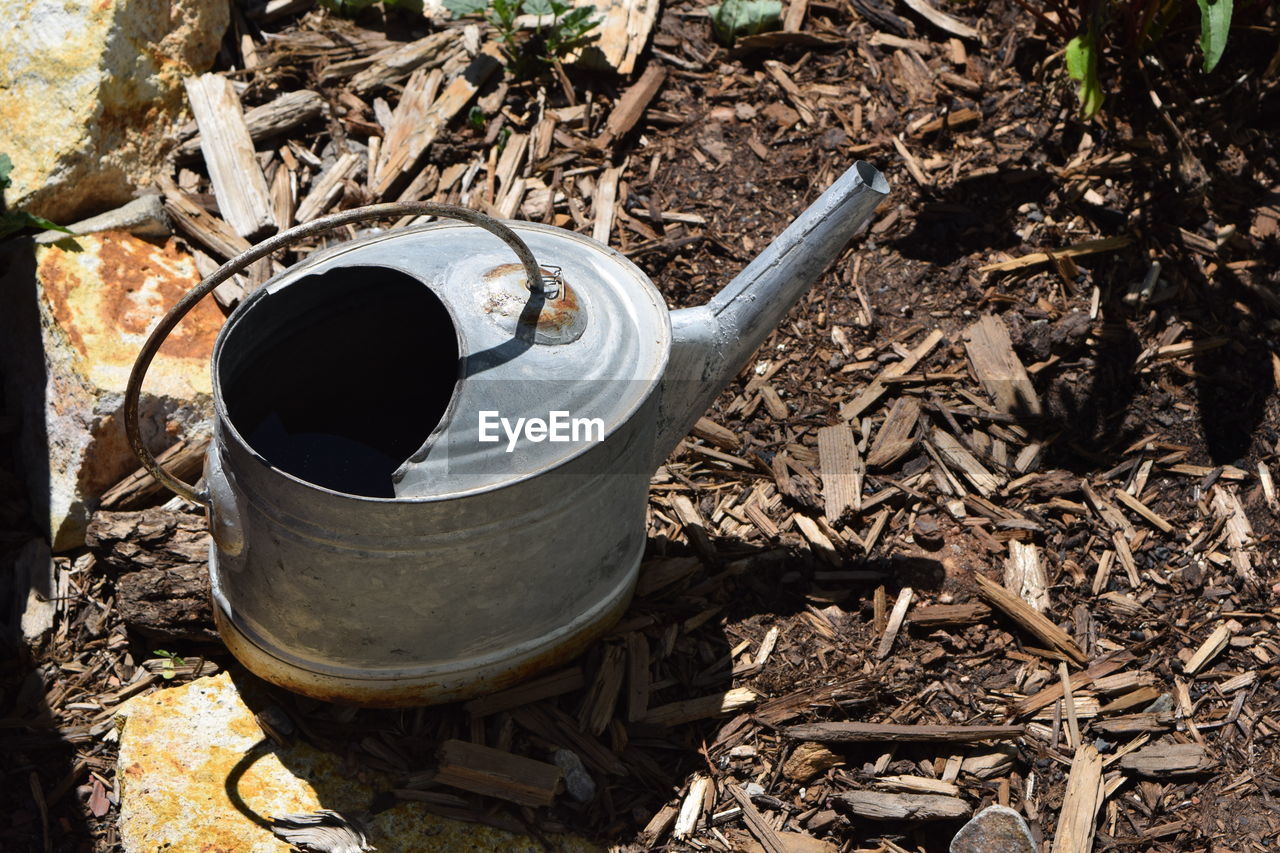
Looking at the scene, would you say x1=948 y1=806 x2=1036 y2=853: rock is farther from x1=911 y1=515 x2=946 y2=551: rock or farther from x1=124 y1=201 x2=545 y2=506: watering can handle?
x1=124 y1=201 x2=545 y2=506: watering can handle

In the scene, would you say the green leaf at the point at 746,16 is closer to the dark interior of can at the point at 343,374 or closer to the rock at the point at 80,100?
the rock at the point at 80,100

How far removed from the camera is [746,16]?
3.82 meters

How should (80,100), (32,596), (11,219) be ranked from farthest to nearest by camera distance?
(80,100) → (11,219) → (32,596)

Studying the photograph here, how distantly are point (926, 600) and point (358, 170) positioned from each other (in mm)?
2146

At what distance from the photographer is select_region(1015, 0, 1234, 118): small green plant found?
9.23 ft

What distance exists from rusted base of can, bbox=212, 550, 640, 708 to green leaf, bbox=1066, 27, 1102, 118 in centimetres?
192

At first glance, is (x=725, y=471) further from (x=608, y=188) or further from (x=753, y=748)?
(x=608, y=188)

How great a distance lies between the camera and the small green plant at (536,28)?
3.55 metres

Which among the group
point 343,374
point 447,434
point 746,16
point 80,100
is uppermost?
point 80,100

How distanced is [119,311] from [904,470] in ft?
6.99

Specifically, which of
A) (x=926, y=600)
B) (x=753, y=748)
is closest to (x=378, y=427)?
(x=753, y=748)

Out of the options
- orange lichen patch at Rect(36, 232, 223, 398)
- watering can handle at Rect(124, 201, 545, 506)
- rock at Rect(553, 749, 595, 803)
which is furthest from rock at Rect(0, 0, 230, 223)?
rock at Rect(553, 749, 595, 803)

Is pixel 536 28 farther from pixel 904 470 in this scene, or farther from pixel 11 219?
pixel 904 470

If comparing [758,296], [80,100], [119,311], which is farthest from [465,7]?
[758,296]
